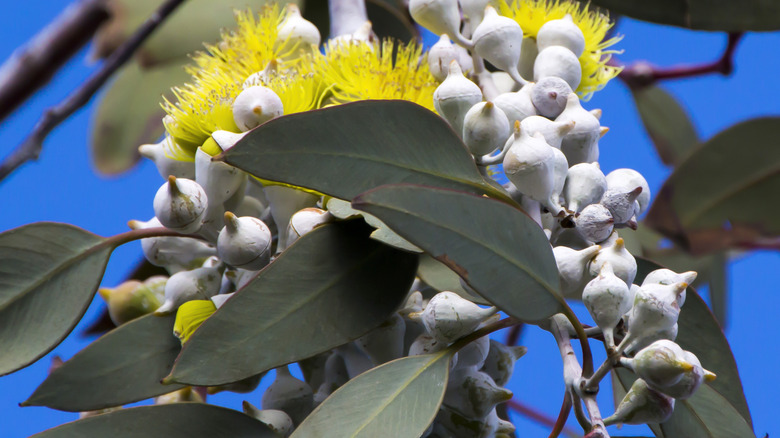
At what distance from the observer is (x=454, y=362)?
1.28 ft

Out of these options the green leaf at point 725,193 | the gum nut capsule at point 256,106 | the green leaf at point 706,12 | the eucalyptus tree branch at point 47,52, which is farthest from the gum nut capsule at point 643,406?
the eucalyptus tree branch at point 47,52

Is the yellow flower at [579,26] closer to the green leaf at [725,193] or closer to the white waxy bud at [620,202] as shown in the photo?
the white waxy bud at [620,202]

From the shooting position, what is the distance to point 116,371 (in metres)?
0.43

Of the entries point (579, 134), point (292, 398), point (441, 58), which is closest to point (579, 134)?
point (579, 134)

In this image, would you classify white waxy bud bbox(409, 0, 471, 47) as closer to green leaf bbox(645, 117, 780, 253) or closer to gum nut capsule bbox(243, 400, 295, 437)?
gum nut capsule bbox(243, 400, 295, 437)

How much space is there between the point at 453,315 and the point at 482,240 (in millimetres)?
57

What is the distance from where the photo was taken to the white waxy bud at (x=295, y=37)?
54cm

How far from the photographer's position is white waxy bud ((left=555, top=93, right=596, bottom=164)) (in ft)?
1.36

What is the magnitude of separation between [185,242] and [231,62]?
13cm

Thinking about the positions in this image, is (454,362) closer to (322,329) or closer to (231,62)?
(322,329)

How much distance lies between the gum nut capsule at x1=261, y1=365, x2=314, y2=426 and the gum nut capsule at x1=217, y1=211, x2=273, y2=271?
74 mm

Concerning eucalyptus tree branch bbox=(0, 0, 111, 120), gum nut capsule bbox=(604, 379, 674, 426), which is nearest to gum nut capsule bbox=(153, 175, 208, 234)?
gum nut capsule bbox=(604, 379, 674, 426)

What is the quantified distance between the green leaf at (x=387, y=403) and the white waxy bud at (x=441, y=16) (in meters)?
0.23

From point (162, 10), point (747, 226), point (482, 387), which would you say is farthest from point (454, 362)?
point (747, 226)
